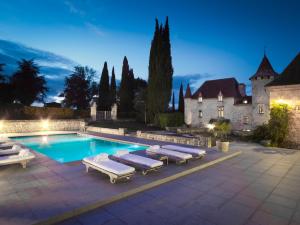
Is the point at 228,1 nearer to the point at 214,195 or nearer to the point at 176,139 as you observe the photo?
the point at 176,139

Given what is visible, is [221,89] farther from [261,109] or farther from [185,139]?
[185,139]

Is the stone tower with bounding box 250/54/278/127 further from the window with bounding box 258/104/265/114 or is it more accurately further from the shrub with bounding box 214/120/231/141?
the shrub with bounding box 214/120/231/141

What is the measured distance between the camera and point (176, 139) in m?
13.0

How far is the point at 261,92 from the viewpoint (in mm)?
23938

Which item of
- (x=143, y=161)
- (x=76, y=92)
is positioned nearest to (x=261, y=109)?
(x=143, y=161)

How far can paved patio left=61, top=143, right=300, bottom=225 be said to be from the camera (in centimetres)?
369

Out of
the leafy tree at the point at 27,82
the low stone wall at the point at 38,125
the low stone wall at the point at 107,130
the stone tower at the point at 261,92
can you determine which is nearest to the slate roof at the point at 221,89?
the stone tower at the point at 261,92

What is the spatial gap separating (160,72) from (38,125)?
53.6 feet

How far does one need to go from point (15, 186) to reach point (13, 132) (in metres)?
17.8

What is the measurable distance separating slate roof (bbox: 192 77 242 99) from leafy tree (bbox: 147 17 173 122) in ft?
24.6

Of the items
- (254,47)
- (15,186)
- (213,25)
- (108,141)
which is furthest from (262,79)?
(254,47)

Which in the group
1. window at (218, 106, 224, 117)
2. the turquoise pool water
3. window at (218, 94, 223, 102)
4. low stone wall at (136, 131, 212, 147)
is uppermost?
window at (218, 94, 223, 102)

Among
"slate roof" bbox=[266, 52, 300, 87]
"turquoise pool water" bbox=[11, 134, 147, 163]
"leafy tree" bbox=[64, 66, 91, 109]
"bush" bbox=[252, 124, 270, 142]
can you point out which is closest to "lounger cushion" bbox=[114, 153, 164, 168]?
"turquoise pool water" bbox=[11, 134, 147, 163]

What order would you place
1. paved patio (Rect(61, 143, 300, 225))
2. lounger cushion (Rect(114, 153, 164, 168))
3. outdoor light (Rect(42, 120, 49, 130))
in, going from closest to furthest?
paved patio (Rect(61, 143, 300, 225)), lounger cushion (Rect(114, 153, 164, 168)), outdoor light (Rect(42, 120, 49, 130))
